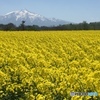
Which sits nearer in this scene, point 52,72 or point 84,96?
point 84,96

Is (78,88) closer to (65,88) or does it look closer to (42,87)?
(65,88)

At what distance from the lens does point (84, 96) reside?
25.4 feet

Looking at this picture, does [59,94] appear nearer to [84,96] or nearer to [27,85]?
[84,96]

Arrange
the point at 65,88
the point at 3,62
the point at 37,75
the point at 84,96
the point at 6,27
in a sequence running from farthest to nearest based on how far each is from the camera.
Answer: the point at 6,27 → the point at 3,62 → the point at 37,75 → the point at 65,88 → the point at 84,96

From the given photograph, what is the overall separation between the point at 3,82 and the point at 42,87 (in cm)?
170

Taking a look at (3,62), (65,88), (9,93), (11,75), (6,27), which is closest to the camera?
(65,88)

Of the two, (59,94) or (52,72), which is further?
(52,72)

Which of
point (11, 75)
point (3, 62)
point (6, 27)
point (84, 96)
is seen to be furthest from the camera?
point (6, 27)

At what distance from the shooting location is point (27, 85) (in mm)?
9797

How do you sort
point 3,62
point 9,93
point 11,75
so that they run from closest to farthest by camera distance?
1. point 9,93
2. point 11,75
3. point 3,62

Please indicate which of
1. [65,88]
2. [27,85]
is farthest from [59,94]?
[27,85]

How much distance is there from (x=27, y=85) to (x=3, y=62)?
14.3 ft

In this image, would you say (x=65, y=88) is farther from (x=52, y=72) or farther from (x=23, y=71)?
(x=23, y=71)

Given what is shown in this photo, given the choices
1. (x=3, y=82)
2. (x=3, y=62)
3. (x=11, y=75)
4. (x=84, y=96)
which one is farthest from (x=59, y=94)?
(x=3, y=62)
